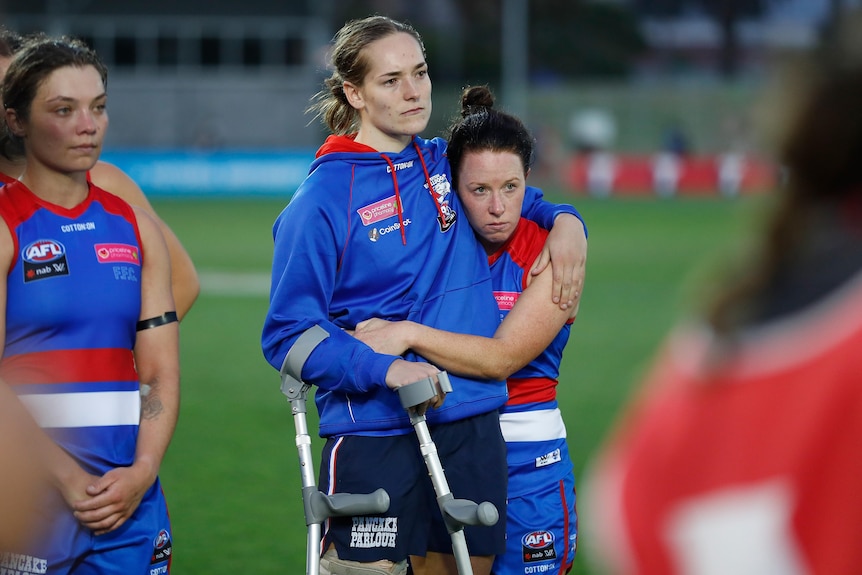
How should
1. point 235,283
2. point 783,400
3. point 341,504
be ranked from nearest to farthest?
1. point 783,400
2. point 341,504
3. point 235,283

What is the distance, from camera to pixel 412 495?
10.7 feet

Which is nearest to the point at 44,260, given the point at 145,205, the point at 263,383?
the point at 145,205

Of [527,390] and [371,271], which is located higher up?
[371,271]

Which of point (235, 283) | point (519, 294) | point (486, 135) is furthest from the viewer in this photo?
point (235, 283)

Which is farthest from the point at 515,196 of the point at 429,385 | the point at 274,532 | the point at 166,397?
the point at 274,532

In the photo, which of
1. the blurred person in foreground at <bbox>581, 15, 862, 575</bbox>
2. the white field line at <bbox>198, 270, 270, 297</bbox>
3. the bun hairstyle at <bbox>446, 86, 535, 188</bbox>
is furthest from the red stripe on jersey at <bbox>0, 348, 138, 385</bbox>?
the white field line at <bbox>198, 270, 270, 297</bbox>

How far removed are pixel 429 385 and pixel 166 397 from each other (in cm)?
87

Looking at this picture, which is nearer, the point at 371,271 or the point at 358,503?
the point at 358,503

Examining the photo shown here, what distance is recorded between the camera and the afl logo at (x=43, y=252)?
3.06 meters

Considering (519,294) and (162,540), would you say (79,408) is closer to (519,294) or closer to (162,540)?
(162,540)

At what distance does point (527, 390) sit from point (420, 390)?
77cm

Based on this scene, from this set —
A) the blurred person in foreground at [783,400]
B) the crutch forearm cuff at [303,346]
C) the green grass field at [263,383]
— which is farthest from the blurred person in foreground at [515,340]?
the blurred person in foreground at [783,400]

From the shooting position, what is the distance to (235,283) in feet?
53.5

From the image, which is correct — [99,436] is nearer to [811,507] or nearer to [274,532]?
[811,507]
